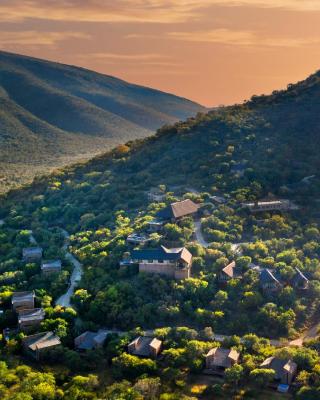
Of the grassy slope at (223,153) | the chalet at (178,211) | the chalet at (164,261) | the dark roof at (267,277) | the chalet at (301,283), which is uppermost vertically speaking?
the grassy slope at (223,153)

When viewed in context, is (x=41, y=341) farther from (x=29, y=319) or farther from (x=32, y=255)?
(x=32, y=255)

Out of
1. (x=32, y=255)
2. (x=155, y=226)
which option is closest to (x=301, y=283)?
(x=155, y=226)

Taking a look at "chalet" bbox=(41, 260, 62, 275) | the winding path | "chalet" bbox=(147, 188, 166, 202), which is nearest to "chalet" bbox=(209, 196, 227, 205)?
"chalet" bbox=(147, 188, 166, 202)

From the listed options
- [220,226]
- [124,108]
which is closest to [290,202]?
[220,226]

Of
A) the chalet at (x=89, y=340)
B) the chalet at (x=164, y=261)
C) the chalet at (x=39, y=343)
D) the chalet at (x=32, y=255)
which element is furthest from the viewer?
the chalet at (x=32, y=255)

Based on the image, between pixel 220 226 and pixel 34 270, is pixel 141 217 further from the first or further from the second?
pixel 34 270

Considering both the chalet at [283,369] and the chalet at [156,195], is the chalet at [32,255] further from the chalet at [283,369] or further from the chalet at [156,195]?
the chalet at [283,369]

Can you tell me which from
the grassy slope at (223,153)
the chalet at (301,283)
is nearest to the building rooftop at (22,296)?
the grassy slope at (223,153)

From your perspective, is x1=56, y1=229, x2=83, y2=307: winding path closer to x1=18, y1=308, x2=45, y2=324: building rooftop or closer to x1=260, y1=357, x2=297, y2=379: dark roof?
x1=18, y1=308, x2=45, y2=324: building rooftop
